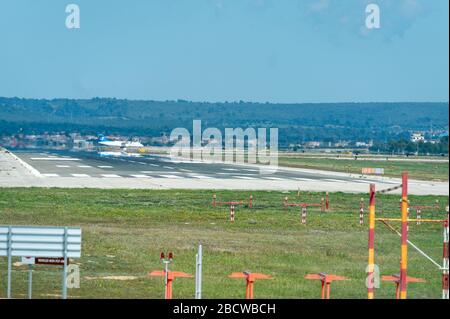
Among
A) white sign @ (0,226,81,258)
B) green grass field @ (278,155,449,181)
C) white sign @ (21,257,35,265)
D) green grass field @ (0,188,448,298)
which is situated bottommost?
green grass field @ (0,188,448,298)

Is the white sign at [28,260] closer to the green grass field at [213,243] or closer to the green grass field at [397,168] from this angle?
the green grass field at [213,243]

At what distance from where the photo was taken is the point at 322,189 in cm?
7825

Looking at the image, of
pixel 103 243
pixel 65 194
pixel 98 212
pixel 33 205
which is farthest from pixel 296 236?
pixel 65 194

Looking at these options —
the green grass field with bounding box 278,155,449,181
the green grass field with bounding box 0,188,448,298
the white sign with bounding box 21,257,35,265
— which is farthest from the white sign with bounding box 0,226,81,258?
the green grass field with bounding box 278,155,449,181

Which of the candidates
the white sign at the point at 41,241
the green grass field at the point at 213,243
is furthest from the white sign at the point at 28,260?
the green grass field at the point at 213,243

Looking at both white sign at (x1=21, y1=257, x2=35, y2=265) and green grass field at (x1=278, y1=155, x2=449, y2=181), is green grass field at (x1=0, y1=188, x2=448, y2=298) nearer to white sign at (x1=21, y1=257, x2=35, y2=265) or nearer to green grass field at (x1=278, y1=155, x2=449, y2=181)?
white sign at (x1=21, y1=257, x2=35, y2=265)

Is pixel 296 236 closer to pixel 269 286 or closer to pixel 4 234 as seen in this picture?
pixel 269 286

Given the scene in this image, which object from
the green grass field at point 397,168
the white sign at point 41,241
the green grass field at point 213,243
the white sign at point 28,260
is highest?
the white sign at point 41,241

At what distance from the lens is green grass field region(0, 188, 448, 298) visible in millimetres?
25797

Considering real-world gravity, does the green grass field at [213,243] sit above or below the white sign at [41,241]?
below

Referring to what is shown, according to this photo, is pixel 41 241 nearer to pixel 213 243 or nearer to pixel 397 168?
pixel 213 243

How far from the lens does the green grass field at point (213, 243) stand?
25.8 meters

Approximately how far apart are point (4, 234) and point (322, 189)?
58750 millimetres

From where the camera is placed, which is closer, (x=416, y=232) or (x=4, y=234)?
(x=4, y=234)
